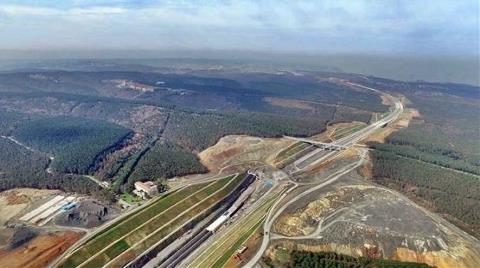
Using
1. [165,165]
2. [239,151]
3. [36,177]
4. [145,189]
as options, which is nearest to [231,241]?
[145,189]

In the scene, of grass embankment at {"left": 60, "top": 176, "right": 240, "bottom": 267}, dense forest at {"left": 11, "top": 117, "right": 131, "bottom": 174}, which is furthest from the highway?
dense forest at {"left": 11, "top": 117, "right": 131, "bottom": 174}

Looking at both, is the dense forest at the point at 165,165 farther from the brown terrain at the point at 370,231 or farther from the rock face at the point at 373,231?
the rock face at the point at 373,231

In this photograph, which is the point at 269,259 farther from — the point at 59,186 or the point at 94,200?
the point at 59,186

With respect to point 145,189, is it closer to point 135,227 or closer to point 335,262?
point 135,227

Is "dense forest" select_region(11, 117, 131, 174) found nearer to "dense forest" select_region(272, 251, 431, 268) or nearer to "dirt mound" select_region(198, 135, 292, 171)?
"dirt mound" select_region(198, 135, 292, 171)

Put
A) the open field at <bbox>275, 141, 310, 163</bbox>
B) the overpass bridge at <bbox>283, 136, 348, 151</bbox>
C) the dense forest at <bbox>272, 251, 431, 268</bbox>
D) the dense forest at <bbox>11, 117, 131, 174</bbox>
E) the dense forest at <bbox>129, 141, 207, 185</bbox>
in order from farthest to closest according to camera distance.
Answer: the overpass bridge at <bbox>283, 136, 348, 151</bbox> < the open field at <bbox>275, 141, 310, 163</bbox> < the dense forest at <bbox>11, 117, 131, 174</bbox> < the dense forest at <bbox>129, 141, 207, 185</bbox> < the dense forest at <bbox>272, 251, 431, 268</bbox>

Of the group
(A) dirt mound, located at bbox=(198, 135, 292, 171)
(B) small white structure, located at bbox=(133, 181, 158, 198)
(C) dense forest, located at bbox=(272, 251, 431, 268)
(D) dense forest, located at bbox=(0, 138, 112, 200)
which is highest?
(A) dirt mound, located at bbox=(198, 135, 292, 171)

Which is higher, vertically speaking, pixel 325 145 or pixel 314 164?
pixel 325 145

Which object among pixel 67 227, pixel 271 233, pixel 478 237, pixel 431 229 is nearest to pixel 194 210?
pixel 271 233
